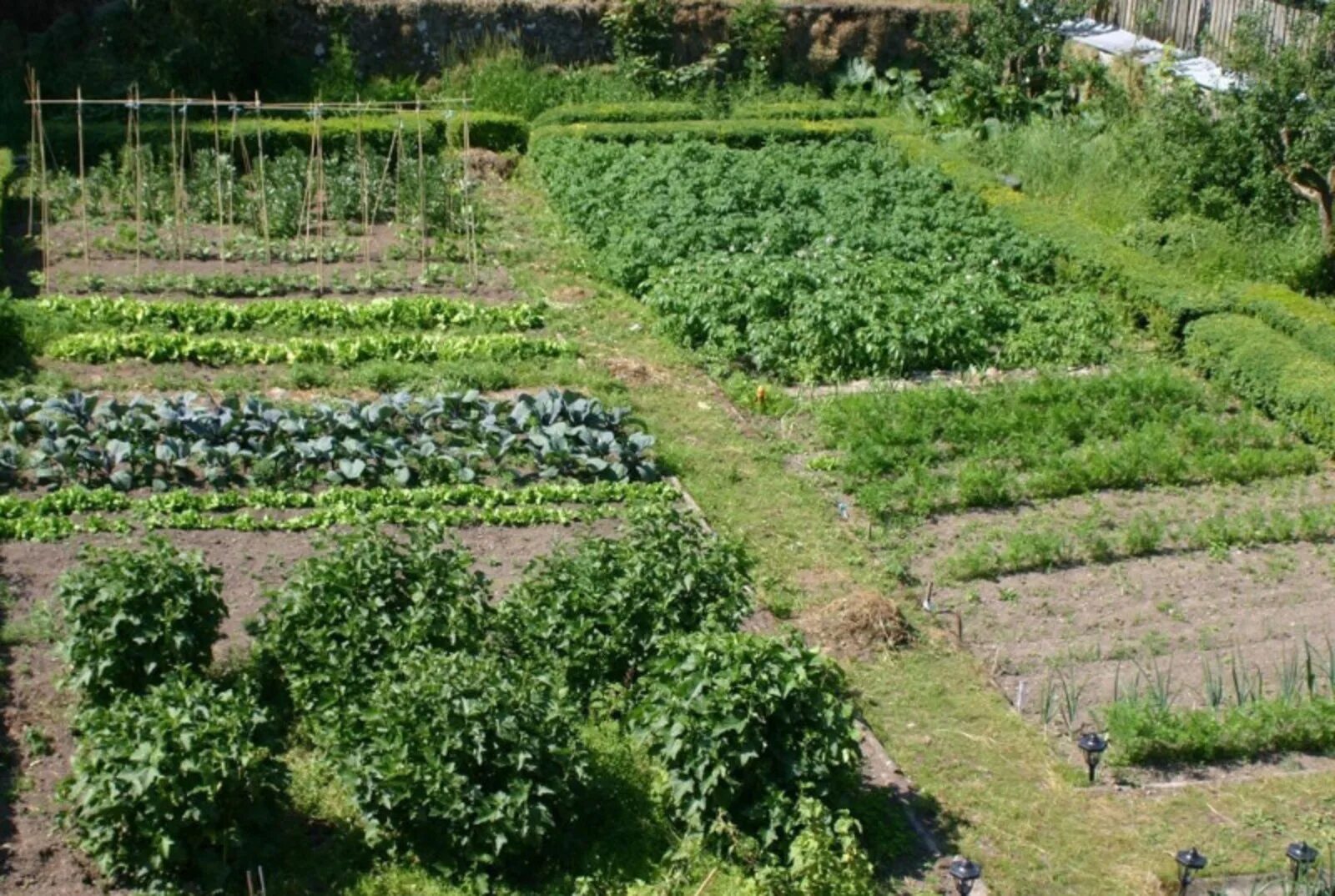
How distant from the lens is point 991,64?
24297mm

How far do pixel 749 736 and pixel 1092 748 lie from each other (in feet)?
6.96

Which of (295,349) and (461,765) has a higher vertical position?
(295,349)

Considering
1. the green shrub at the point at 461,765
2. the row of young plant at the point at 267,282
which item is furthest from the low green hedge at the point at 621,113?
the green shrub at the point at 461,765

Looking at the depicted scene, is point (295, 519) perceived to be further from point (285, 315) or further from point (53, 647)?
point (285, 315)

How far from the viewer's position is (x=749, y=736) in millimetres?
8945

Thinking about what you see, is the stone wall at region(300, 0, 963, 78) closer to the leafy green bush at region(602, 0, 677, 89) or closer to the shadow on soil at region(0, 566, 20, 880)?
the leafy green bush at region(602, 0, 677, 89)

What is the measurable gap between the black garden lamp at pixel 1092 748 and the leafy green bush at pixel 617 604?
199 centimetres

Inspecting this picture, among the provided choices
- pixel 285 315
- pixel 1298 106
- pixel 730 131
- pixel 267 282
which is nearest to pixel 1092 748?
pixel 285 315

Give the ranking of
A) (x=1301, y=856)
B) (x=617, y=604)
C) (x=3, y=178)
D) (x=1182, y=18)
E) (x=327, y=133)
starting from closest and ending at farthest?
(x=1301, y=856) → (x=617, y=604) → (x=3, y=178) → (x=327, y=133) → (x=1182, y=18)

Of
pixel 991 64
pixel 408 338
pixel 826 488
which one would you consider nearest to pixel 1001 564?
pixel 826 488

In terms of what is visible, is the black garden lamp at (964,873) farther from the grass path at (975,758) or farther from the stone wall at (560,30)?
the stone wall at (560,30)

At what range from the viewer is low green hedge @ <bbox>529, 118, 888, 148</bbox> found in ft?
73.5

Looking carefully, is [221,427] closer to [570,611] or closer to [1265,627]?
[570,611]

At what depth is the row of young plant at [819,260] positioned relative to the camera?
15.9 meters
